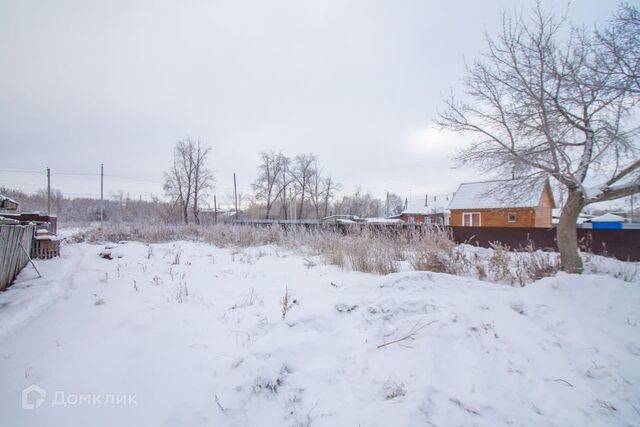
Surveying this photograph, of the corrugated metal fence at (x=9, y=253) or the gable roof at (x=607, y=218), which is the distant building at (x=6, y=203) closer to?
the corrugated metal fence at (x=9, y=253)

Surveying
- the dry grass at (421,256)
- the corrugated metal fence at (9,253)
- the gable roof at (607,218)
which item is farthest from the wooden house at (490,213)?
the corrugated metal fence at (9,253)

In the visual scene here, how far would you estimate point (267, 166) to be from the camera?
43125 mm

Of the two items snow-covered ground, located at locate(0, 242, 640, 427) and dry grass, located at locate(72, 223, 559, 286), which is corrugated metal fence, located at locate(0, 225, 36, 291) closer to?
snow-covered ground, located at locate(0, 242, 640, 427)

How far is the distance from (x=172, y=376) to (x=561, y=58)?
A: 7.00 metres

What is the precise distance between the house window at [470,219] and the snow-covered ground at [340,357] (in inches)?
797

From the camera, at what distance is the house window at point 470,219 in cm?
2123

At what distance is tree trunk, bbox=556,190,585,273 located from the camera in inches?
172

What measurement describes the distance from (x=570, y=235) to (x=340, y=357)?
4.65m

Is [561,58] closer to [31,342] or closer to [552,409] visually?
[552,409]

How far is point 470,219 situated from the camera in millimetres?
21609

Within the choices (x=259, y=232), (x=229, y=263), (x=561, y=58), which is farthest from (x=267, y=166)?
(x=561, y=58)

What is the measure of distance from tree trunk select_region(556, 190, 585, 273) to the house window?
18.4 metres

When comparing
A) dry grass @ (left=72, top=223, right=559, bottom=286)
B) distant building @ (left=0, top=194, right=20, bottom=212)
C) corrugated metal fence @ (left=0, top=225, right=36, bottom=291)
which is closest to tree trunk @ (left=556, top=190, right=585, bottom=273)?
dry grass @ (left=72, top=223, right=559, bottom=286)

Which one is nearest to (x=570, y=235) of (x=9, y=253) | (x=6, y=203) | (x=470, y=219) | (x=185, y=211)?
(x=9, y=253)
